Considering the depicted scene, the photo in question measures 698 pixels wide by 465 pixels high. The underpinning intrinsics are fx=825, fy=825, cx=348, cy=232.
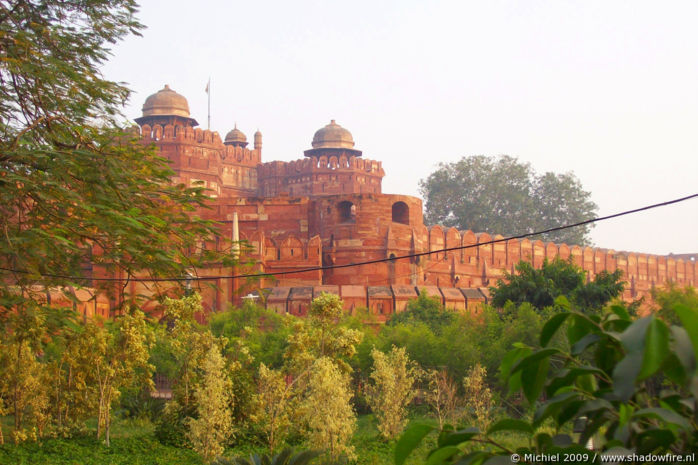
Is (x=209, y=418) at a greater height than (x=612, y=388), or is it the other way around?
(x=612, y=388)

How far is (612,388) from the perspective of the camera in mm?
1976

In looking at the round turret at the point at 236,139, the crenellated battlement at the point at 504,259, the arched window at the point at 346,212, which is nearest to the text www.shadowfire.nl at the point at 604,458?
the crenellated battlement at the point at 504,259

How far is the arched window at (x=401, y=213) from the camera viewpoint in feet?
102

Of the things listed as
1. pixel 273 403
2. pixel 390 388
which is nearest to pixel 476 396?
pixel 390 388

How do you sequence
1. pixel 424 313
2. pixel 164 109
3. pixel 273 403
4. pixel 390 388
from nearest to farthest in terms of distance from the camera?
pixel 273 403 < pixel 390 388 < pixel 424 313 < pixel 164 109

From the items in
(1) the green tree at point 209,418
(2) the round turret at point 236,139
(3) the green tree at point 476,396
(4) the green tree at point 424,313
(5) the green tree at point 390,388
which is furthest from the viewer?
(2) the round turret at point 236,139

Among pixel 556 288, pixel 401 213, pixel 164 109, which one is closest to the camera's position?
pixel 556 288

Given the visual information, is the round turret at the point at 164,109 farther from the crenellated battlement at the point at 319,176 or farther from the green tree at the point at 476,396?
the green tree at the point at 476,396

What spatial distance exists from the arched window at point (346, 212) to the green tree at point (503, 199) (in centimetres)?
1946

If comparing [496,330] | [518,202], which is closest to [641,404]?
[496,330]

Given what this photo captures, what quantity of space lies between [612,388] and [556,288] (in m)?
17.1

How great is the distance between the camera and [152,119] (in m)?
39.8

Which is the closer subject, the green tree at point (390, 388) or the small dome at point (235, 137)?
the green tree at point (390, 388)

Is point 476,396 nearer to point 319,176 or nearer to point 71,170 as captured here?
point 71,170
